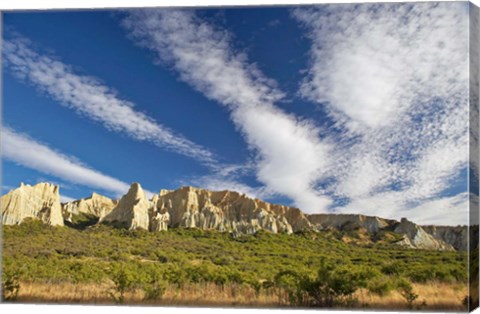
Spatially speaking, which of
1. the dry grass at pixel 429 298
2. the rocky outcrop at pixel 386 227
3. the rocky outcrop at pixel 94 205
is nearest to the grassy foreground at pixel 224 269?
the dry grass at pixel 429 298

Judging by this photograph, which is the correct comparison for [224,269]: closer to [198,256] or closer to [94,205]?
[198,256]

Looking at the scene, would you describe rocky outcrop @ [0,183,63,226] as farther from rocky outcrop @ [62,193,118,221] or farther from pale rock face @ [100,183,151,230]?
pale rock face @ [100,183,151,230]

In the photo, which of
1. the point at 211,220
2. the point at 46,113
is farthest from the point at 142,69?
the point at 211,220

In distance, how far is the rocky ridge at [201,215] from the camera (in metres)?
10.1

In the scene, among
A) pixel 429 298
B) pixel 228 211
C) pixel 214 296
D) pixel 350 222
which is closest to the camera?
pixel 429 298

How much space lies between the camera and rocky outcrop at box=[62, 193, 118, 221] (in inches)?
428

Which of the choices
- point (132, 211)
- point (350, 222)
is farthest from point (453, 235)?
point (132, 211)

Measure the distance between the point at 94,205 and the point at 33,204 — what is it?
3.45ft

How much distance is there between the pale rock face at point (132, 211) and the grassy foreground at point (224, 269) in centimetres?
16

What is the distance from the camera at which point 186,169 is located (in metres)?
10.7

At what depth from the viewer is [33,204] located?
36.4 ft

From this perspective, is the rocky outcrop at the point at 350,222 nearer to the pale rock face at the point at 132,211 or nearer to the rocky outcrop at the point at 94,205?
the pale rock face at the point at 132,211

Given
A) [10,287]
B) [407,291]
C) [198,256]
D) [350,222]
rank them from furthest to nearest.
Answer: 1. [10,287]
2. [198,256]
3. [350,222]
4. [407,291]

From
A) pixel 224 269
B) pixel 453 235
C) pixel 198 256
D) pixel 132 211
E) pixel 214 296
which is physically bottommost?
pixel 214 296
